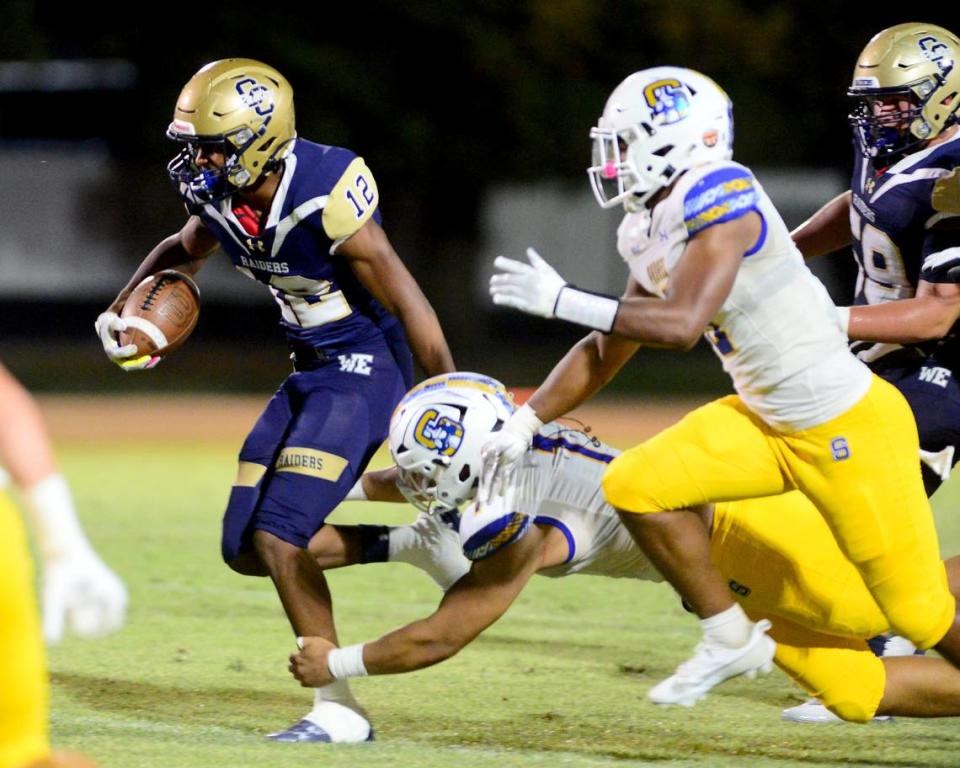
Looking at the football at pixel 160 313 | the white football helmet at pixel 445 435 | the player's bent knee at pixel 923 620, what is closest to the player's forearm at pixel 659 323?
the white football helmet at pixel 445 435

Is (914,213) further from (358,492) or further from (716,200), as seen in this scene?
(358,492)

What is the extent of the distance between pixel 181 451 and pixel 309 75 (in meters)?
6.69

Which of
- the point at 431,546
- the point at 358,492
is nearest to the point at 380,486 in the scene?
the point at 358,492

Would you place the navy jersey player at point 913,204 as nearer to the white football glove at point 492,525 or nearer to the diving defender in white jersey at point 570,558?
the diving defender in white jersey at point 570,558

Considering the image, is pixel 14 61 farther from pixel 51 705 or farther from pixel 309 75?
pixel 51 705

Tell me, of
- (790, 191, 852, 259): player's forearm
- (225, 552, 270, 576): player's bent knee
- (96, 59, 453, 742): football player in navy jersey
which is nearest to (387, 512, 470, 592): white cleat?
(96, 59, 453, 742): football player in navy jersey

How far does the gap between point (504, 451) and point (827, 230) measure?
1827 mm

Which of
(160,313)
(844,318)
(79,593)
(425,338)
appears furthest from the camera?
(160,313)

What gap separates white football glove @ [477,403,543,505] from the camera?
3865mm

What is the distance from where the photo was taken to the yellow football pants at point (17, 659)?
233 cm

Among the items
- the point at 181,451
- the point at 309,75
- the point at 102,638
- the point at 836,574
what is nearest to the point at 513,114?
the point at 309,75

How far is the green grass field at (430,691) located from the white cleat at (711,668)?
28cm

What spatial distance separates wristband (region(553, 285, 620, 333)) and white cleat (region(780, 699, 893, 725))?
1475 mm

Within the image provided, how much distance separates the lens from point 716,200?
12.3 ft
